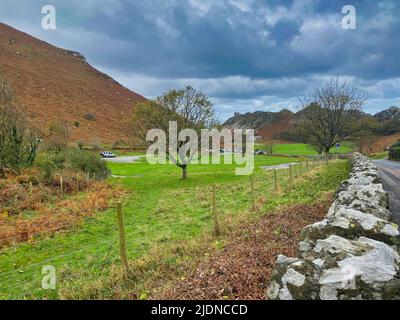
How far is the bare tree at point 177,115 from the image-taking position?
35750mm

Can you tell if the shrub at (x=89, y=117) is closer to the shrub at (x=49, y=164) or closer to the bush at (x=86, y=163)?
the bush at (x=86, y=163)

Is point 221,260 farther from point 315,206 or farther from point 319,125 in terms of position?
point 319,125

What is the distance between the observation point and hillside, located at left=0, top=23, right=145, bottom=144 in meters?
100

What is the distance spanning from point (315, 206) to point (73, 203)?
15.0 meters

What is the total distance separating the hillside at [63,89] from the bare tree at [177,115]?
5678 centimetres

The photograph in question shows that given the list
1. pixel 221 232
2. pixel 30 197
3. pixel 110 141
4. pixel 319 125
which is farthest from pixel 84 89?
pixel 221 232

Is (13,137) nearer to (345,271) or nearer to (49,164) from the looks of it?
(49,164)

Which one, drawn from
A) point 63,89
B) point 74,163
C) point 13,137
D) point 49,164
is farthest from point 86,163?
point 63,89

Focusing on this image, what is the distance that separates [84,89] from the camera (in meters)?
135

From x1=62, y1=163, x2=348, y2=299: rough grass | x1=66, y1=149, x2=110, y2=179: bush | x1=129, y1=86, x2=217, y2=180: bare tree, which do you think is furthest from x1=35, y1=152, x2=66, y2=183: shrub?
x1=62, y1=163, x2=348, y2=299: rough grass

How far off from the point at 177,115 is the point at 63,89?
10293cm

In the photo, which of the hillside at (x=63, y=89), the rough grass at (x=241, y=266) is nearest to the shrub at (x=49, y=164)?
the rough grass at (x=241, y=266)

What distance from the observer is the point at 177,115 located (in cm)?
3619
